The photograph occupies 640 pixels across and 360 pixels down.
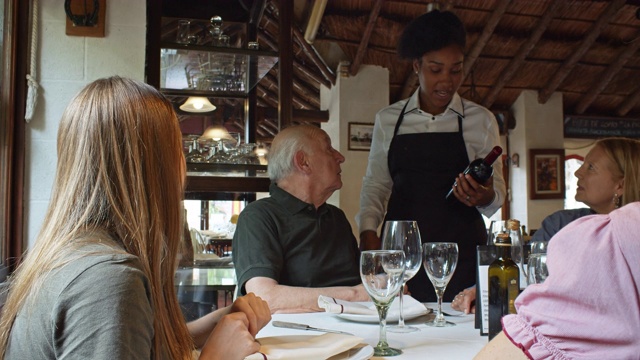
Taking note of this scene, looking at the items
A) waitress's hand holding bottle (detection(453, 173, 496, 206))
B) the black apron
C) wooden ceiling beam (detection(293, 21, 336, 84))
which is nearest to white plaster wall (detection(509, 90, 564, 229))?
wooden ceiling beam (detection(293, 21, 336, 84))

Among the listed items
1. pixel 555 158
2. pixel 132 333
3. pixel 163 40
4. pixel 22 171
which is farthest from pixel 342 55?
pixel 132 333

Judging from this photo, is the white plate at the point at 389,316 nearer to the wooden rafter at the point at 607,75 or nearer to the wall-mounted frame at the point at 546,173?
the wall-mounted frame at the point at 546,173

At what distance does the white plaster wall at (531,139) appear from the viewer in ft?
28.0

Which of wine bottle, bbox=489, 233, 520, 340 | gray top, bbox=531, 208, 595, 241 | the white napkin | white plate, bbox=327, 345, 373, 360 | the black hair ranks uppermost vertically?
the black hair

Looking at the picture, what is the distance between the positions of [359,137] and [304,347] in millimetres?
6208

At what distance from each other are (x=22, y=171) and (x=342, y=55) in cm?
533

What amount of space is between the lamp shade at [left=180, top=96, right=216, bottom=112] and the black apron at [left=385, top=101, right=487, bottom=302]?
0.92 metres

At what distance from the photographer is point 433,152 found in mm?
2637

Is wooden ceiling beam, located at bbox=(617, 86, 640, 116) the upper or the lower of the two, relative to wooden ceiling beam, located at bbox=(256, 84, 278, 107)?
upper

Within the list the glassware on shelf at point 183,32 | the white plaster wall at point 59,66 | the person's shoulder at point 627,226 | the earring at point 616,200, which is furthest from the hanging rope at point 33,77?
the earring at point 616,200

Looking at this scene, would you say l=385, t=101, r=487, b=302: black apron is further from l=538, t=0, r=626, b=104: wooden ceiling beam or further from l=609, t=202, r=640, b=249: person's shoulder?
l=538, t=0, r=626, b=104: wooden ceiling beam

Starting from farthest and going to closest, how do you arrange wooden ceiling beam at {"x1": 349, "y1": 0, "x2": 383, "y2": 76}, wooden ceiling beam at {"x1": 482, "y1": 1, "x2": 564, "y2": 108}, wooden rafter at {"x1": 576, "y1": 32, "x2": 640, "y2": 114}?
wooden rafter at {"x1": 576, "y1": 32, "x2": 640, "y2": 114} → wooden ceiling beam at {"x1": 482, "y1": 1, "x2": 564, "y2": 108} → wooden ceiling beam at {"x1": 349, "y1": 0, "x2": 383, "y2": 76}

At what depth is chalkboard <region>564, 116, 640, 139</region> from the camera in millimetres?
9094

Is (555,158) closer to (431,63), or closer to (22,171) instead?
(431,63)
